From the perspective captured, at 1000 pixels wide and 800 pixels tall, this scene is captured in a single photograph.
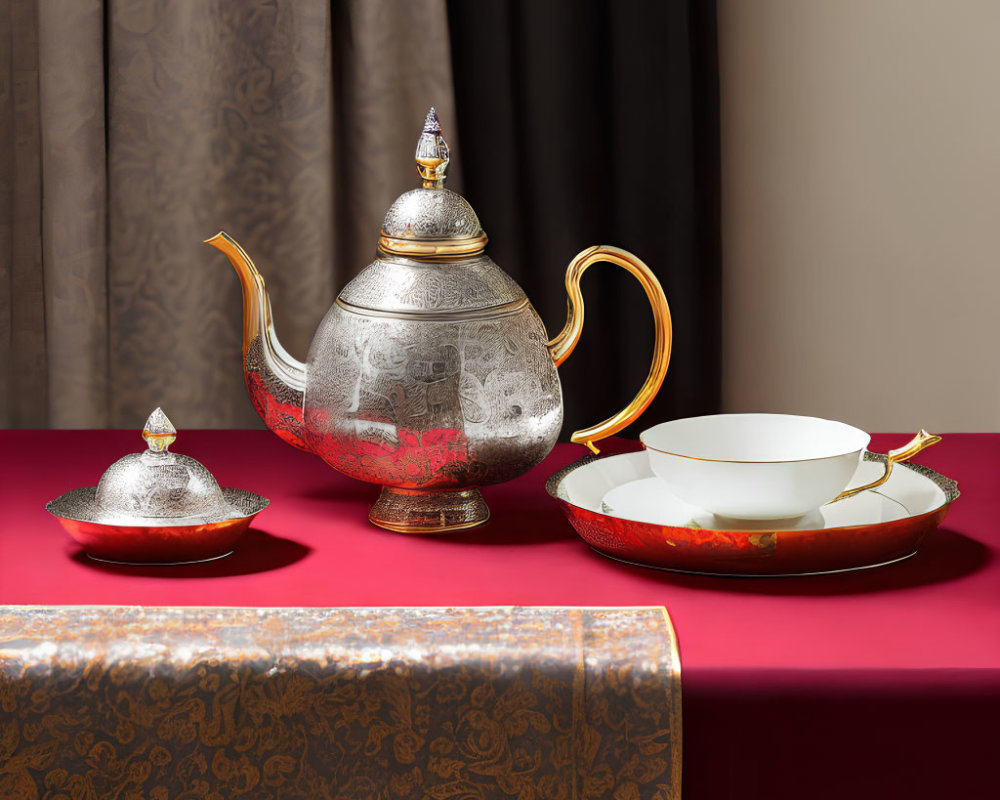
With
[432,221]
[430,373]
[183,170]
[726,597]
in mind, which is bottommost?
[726,597]

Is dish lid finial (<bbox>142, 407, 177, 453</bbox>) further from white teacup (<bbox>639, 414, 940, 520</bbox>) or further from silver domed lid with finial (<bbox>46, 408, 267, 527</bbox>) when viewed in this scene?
white teacup (<bbox>639, 414, 940, 520</bbox>)

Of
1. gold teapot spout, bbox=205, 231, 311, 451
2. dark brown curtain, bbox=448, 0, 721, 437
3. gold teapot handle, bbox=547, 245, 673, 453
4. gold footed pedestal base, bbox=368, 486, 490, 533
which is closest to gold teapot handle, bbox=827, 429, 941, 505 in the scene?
gold teapot handle, bbox=547, 245, 673, 453

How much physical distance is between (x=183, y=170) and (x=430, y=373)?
0.80 m

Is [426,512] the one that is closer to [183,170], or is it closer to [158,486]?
[158,486]

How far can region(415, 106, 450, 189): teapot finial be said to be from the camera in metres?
0.92

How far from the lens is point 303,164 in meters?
1.55

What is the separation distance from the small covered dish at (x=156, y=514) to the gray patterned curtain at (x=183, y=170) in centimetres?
71

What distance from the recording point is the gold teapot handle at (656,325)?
0.92 m

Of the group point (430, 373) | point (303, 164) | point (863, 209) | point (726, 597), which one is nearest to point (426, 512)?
point (430, 373)

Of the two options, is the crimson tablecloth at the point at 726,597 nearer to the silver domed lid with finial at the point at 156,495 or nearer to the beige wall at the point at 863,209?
the silver domed lid with finial at the point at 156,495

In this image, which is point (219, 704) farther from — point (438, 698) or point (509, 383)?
point (509, 383)

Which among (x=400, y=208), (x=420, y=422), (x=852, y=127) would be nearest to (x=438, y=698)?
(x=420, y=422)

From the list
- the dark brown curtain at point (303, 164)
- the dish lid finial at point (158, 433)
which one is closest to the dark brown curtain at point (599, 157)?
the dark brown curtain at point (303, 164)

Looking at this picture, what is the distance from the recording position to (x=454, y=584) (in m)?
0.83
